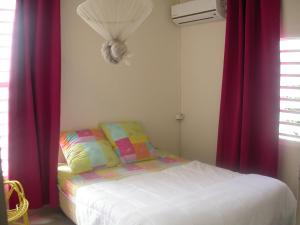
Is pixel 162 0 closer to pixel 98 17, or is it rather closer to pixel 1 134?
pixel 98 17

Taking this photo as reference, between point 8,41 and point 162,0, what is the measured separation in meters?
1.85

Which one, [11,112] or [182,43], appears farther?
[182,43]

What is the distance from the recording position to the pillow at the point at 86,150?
2.81 meters

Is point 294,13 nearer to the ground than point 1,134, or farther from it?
farther from it

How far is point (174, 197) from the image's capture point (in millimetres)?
2096

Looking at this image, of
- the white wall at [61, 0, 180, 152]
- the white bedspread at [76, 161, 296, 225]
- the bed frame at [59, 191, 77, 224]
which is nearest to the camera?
the white bedspread at [76, 161, 296, 225]

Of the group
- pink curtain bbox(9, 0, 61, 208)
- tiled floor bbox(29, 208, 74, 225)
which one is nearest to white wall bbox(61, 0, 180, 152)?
pink curtain bbox(9, 0, 61, 208)

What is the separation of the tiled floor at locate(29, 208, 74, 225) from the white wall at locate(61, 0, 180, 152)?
0.84m

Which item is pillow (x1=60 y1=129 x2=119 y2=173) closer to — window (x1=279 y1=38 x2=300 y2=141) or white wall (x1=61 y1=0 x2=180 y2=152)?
white wall (x1=61 y1=0 x2=180 y2=152)

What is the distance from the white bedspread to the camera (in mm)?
→ 1852

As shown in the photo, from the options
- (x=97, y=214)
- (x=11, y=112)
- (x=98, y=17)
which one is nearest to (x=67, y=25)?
(x=98, y=17)

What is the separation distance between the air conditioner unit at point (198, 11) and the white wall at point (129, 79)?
0.16 meters

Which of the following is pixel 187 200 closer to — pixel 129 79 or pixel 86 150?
pixel 86 150

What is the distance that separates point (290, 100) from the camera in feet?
9.20
